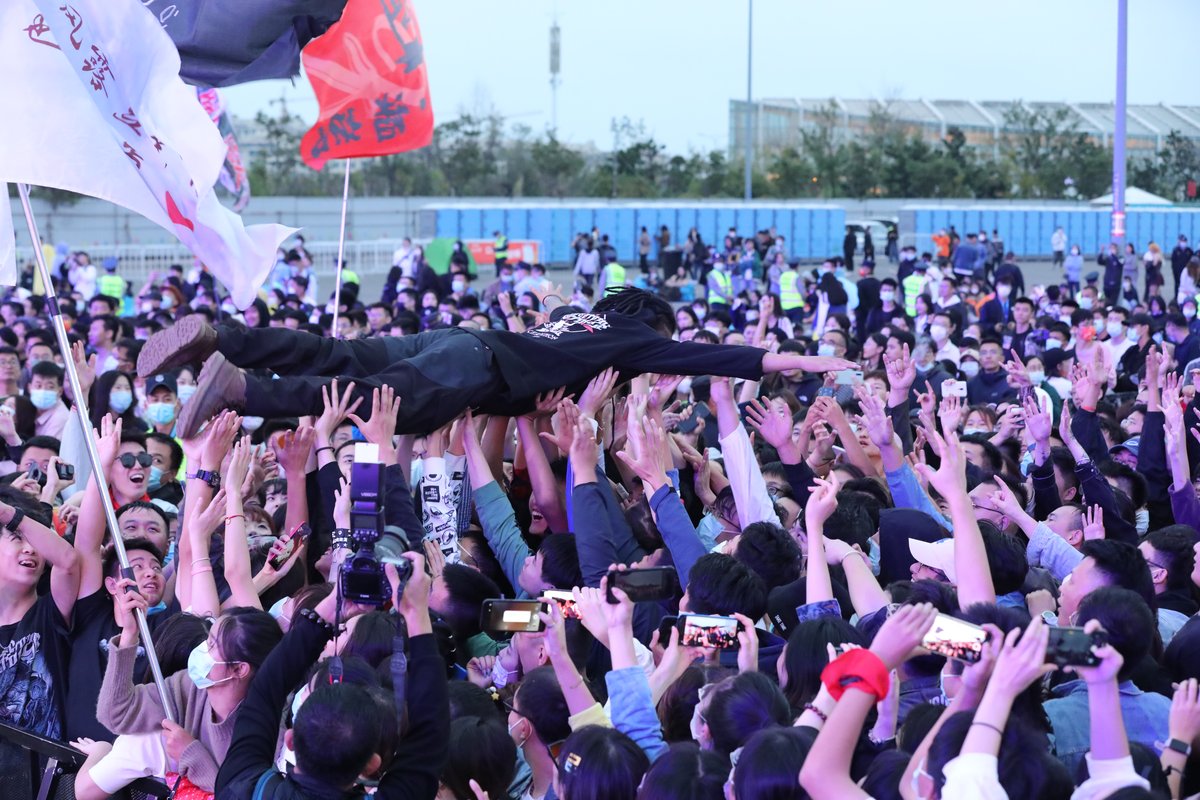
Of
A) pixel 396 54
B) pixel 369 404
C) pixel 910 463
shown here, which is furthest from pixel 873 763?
pixel 396 54

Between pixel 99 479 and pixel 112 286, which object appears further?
pixel 112 286

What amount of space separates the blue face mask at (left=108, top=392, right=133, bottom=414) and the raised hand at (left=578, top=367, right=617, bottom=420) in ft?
15.8

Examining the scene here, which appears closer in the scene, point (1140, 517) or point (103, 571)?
point (103, 571)

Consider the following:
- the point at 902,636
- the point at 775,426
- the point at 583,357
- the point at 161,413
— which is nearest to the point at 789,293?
the point at 161,413

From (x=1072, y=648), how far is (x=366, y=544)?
172cm

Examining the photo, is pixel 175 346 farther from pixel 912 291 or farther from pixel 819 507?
pixel 912 291

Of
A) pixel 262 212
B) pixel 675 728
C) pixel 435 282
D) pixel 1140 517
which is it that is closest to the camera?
pixel 675 728

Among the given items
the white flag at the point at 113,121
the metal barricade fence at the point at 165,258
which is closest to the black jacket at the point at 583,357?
the white flag at the point at 113,121

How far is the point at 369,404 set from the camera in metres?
5.54

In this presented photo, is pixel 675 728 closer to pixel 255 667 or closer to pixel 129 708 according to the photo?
pixel 255 667

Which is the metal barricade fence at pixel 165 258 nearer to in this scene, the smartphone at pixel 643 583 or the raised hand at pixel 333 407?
the raised hand at pixel 333 407

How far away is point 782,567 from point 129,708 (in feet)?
7.07

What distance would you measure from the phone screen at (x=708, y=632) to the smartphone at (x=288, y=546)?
2.17 meters

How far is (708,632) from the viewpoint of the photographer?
3787 mm
